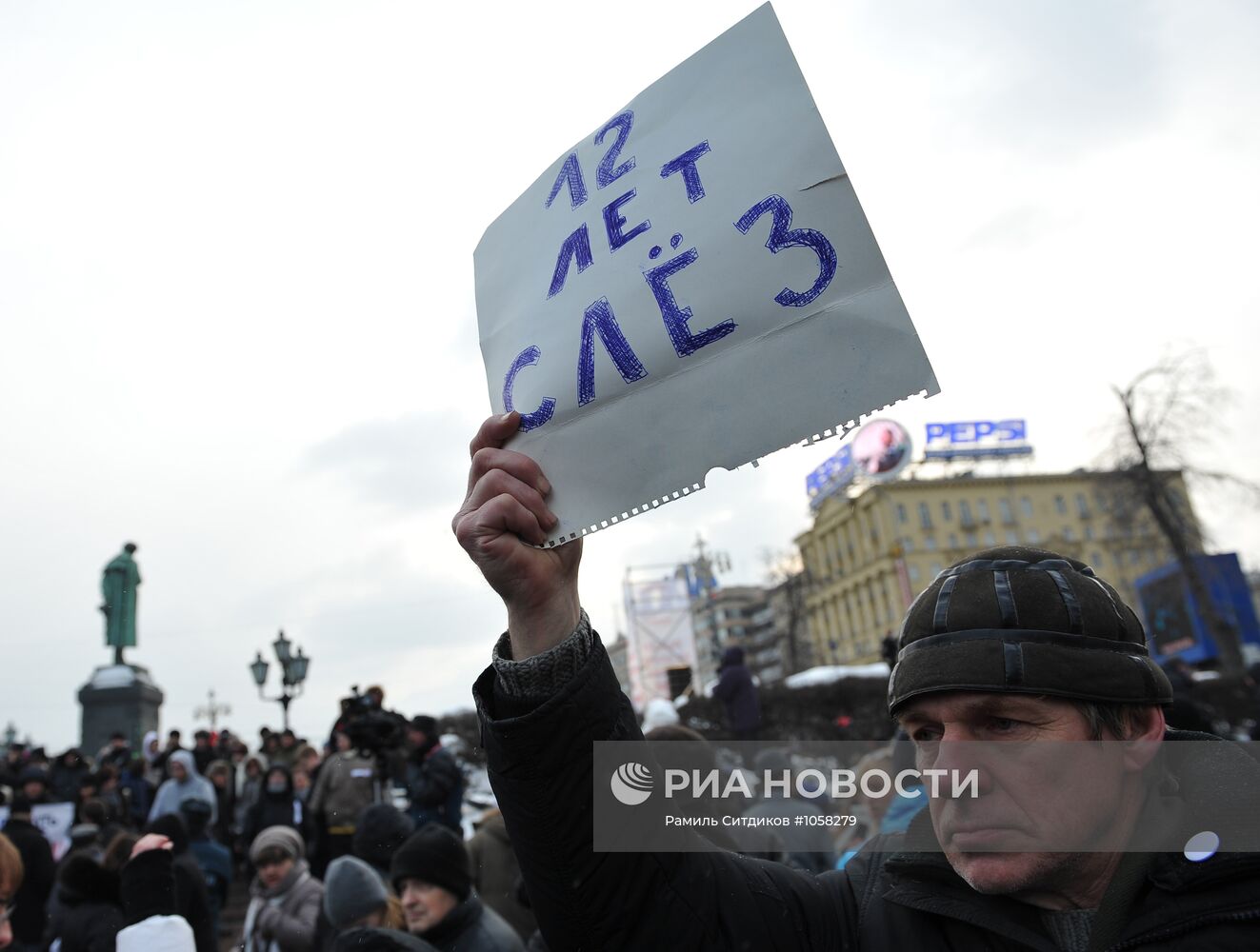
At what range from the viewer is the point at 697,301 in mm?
1634

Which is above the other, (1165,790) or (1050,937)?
(1165,790)

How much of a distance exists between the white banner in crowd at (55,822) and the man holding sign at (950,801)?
1075 centimetres

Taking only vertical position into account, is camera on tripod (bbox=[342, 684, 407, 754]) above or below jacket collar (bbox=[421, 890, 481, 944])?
above

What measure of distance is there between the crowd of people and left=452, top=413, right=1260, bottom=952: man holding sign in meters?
1.98

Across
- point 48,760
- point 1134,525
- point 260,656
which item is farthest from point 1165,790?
point 1134,525

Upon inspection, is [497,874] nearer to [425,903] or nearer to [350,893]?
[350,893]

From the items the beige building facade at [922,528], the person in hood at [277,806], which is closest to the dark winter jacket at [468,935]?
the person in hood at [277,806]

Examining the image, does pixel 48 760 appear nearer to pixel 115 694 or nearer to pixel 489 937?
pixel 115 694

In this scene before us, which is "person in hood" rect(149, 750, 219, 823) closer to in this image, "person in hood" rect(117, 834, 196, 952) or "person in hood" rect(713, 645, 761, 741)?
"person in hood" rect(713, 645, 761, 741)

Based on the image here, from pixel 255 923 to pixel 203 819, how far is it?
2921 mm

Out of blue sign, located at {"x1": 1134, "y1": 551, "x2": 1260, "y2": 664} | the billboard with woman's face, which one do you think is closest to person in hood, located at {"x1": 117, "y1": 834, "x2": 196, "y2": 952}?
blue sign, located at {"x1": 1134, "y1": 551, "x2": 1260, "y2": 664}

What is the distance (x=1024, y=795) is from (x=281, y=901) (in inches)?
211

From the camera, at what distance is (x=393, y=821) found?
213 inches

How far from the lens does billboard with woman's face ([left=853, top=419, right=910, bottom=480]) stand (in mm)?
40000
